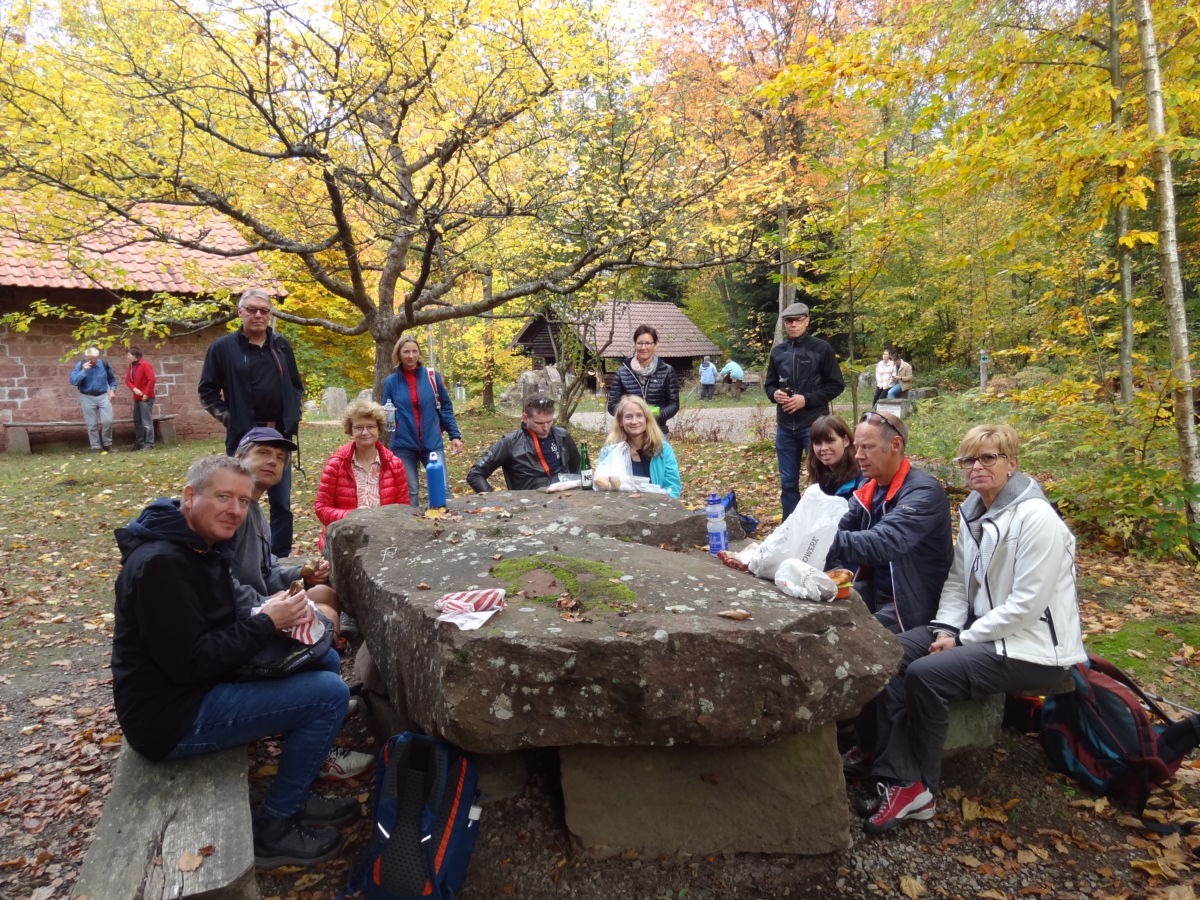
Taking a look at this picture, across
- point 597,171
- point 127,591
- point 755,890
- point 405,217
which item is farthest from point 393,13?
point 755,890

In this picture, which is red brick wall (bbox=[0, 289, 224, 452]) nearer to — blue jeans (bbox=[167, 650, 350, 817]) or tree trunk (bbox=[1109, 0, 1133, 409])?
blue jeans (bbox=[167, 650, 350, 817])

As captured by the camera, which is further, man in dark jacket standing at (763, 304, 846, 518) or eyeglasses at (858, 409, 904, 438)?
man in dark jacket standing at (763, 304, 846, 518)

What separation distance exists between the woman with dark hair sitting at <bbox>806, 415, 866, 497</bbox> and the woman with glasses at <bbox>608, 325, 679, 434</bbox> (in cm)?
238

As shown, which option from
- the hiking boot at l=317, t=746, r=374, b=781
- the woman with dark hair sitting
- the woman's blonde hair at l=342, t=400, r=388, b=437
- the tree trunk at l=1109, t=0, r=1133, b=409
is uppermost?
the tree trunk at l=1109, t=0, r=1133, b=409

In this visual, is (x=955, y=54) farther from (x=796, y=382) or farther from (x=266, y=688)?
(x=266, y=688)

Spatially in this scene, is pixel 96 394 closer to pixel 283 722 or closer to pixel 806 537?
pixel 283 722

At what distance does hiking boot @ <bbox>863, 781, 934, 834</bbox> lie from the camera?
2.81 metres

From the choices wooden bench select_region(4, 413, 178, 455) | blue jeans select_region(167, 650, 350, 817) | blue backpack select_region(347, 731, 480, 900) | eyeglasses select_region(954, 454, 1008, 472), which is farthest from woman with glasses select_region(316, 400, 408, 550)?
wooden bench select_region(4, 413, 178, 455)

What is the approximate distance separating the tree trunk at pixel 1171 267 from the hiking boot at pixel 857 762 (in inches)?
146

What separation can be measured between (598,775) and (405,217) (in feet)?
22.4

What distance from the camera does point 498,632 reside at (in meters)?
→ 2.47

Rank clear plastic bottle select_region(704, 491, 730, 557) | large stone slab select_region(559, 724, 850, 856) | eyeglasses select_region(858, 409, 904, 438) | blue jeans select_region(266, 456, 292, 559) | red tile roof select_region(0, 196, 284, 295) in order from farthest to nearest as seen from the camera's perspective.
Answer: red tile roof select_region(0, 196, 284, 295) < blue jeans select_region(266, 456, 292, 559) < clear plastic bottle select_region(704, 491, 730, 557) < eyeglasses select_region(858, 409, 904, 438) < large stone slab select_region(559, 724, 850, 856)

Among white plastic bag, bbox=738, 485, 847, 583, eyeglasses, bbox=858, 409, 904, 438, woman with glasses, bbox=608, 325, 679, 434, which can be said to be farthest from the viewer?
woman with glasses, bbox=608, 325, 679, 434

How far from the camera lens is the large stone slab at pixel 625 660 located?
7.92 ft
